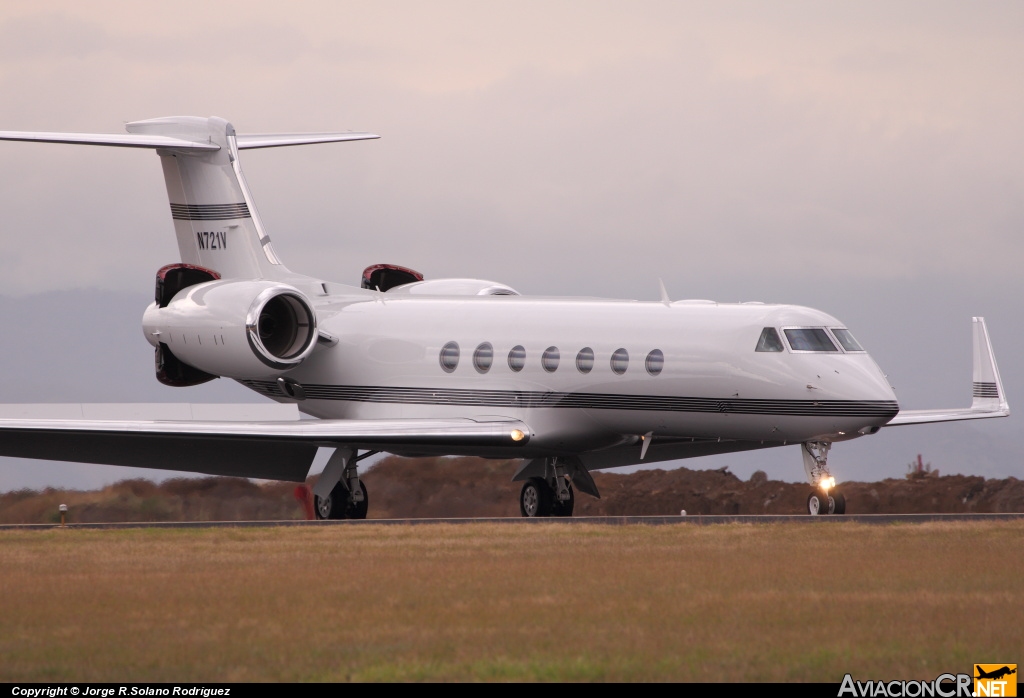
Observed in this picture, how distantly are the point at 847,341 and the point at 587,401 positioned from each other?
420 centimetres

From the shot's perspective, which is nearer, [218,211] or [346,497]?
[346,497]

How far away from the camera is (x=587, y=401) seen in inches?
935

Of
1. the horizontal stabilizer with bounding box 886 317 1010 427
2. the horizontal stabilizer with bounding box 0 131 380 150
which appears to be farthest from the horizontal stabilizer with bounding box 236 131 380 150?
the horizontal stabilizer with bounding box 886 317 1010 427

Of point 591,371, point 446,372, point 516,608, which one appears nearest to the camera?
point 516,608

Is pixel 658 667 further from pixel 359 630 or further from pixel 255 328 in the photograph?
pixel 255 328

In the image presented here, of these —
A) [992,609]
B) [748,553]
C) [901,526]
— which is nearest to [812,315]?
[901,526]

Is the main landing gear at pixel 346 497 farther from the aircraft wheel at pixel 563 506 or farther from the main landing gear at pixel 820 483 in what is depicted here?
the main landing gear at pixel 820 483

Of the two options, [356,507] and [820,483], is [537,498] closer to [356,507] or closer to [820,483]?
[356,507]

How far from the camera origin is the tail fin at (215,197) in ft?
99.0

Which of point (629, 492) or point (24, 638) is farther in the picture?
point (629, 492)

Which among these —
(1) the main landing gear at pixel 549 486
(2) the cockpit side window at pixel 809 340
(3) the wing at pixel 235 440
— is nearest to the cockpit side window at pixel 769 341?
(2) the cockpit side window at pixel 809 340

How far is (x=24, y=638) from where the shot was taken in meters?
10.4

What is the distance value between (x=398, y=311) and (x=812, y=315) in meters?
8.41

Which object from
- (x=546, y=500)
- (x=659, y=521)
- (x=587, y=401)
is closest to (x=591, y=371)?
(x=587, y=401)
